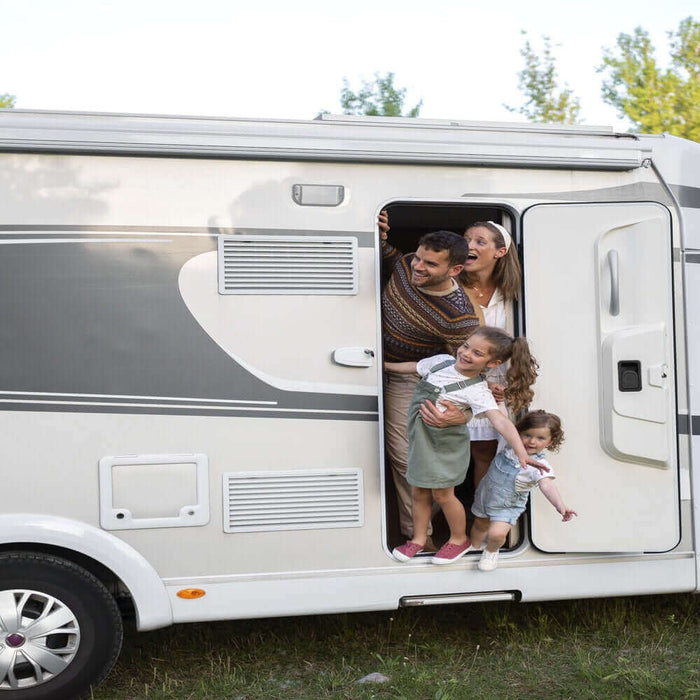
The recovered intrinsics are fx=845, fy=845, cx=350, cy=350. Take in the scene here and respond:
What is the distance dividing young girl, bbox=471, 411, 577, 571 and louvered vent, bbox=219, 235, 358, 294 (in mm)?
995

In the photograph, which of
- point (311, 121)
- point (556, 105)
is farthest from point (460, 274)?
point (556, 105)

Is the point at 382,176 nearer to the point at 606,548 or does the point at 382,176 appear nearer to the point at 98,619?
the point at 606,548

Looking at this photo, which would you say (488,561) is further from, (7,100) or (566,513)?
(7,100)

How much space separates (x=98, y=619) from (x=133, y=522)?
0.43m

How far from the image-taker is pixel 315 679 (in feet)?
12.4

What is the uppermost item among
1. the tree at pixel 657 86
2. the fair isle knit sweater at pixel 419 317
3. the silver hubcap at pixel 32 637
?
the tree at pixel 657 86

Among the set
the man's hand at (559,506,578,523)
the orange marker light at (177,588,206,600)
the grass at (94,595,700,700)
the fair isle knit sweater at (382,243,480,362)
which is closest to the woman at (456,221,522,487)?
the fair isle knit sweater at (382,243,480,362)

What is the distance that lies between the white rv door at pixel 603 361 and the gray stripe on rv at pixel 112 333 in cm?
118

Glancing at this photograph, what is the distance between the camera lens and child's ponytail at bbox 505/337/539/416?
360 cm

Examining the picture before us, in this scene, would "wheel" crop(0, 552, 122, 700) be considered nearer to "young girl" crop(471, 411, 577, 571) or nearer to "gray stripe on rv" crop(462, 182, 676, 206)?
"young girl" crop(471, 411, 577, 571)

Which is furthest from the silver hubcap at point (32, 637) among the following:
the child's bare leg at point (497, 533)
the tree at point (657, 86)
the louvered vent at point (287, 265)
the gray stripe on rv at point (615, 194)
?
the tree at point (657, 86)

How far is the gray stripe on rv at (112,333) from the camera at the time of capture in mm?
3416

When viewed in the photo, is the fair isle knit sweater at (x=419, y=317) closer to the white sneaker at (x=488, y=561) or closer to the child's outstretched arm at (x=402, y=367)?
the child's outstretched arm at (x=402, y=367)

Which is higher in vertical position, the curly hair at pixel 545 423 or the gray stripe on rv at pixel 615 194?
the gray stripe on rv at pixel 615 194
